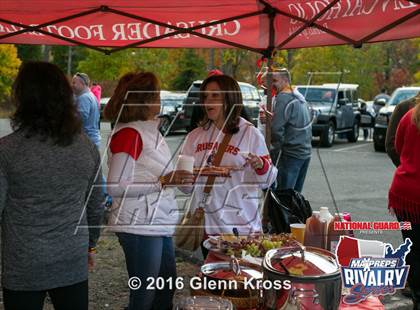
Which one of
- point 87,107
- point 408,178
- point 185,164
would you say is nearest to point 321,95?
point 87,107

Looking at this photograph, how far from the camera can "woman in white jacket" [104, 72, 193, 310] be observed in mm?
3053

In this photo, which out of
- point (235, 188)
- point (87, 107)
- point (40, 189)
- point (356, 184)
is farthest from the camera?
point (356, 184)

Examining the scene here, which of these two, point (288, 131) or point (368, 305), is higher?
point (288, 131)

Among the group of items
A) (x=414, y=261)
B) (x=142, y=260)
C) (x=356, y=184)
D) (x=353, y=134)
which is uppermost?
(x=142, y=260)

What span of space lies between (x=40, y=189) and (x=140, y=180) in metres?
0.74

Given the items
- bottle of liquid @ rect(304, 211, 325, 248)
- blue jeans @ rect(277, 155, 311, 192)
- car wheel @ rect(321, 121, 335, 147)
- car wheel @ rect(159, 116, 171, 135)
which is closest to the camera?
bottle of liquid @ rect(304, 211, 325, 248)

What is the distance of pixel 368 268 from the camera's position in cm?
271

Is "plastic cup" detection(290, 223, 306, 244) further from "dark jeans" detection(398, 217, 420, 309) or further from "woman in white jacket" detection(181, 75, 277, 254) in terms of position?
"dark jeans" detection(398, 217, 420, 309)

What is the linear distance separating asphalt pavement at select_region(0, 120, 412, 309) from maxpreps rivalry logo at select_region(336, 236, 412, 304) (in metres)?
2.11

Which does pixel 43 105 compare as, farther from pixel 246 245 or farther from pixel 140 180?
pixel 246 245

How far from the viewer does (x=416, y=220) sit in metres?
3.99

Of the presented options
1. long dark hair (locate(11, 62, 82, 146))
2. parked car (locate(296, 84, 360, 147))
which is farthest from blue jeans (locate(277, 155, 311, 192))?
parked car (locate(296, 84, 360, 147))

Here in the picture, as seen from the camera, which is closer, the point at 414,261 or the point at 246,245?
the point at 246,245

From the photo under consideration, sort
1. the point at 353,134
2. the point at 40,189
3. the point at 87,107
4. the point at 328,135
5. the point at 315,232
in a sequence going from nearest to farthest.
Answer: the point at 40,189
the point at 315,232
the point at 87,107
the point at 328,135
the point at 353,134
